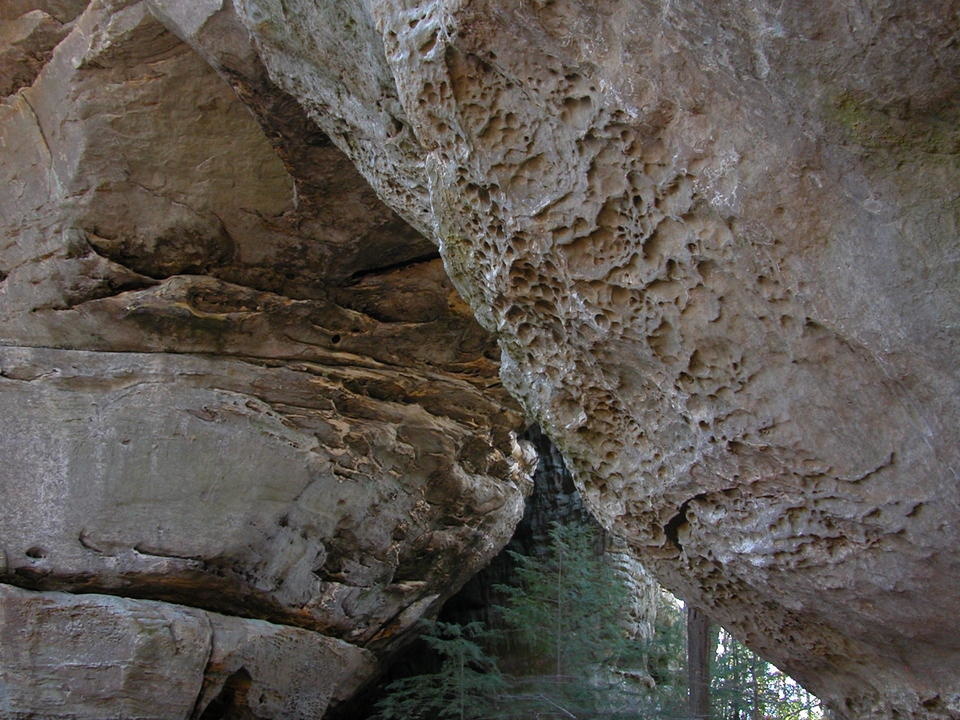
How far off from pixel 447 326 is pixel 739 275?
156 inches

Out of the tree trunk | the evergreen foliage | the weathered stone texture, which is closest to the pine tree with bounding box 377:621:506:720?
the evergreen foliage

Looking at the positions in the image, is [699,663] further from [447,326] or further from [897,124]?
[897,124]

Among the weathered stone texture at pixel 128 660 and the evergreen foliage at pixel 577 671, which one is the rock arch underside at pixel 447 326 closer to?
the weathered stone texture at pixel 128 660

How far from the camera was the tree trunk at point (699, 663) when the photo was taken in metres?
5.68

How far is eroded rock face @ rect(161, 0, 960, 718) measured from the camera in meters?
2.48

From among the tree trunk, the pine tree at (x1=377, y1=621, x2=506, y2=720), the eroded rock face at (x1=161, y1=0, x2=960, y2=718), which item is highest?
the eroded rock face at (x1=161, y1=0, x2=960, y2=718)

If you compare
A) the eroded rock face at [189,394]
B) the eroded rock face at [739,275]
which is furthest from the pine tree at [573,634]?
the eroded rock face at [739,275]

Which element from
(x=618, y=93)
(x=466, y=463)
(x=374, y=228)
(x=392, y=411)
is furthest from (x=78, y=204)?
(x=618, y=93)

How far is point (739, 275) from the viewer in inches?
110

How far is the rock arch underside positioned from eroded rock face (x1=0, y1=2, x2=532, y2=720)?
2 centimetres

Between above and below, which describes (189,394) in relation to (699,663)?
above

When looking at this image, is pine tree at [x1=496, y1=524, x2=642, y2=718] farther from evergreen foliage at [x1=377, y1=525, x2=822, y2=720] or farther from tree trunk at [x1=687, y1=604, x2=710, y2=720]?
tree trunk at [x1=687, y1=604, x2=710, y2=720]

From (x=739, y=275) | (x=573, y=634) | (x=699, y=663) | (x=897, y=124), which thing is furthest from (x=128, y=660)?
(x=897, y=124)

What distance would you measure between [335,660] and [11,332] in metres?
3.03
